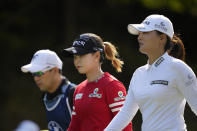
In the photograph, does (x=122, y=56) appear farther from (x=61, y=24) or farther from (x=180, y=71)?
(x=180, y=71)

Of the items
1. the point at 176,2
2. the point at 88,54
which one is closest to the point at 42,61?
the point at 88,54

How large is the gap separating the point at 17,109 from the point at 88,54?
1005 centimetres

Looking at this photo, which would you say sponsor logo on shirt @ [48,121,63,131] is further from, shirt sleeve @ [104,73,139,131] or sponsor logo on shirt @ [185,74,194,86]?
sponsor logo on shirt @ [185,74,194,86]

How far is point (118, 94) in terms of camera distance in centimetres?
581

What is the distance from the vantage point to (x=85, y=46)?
241 inches

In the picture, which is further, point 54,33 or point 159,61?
point 54,33

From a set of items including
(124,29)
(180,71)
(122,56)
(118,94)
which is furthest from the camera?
(124,29)

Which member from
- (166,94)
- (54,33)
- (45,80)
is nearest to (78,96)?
(45,80)

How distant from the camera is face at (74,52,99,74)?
6.01 metres

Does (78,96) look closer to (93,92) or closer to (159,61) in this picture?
(93,92)

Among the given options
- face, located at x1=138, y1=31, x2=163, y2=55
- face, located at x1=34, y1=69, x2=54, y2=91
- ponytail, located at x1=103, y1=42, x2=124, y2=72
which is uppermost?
face, located at x1=138, y1=31, x2=163, y2=55

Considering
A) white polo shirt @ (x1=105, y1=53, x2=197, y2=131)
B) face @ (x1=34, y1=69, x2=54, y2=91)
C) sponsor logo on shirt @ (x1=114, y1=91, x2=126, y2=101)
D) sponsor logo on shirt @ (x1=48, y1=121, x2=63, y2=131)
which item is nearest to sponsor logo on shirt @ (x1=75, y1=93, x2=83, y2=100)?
sponsor logo on shirt @ (x1=114, y1=91, x2=126, y2=101)

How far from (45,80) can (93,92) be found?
127 cm

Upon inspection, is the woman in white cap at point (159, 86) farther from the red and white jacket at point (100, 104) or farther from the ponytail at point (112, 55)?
the ponytail at point (112, 55)
